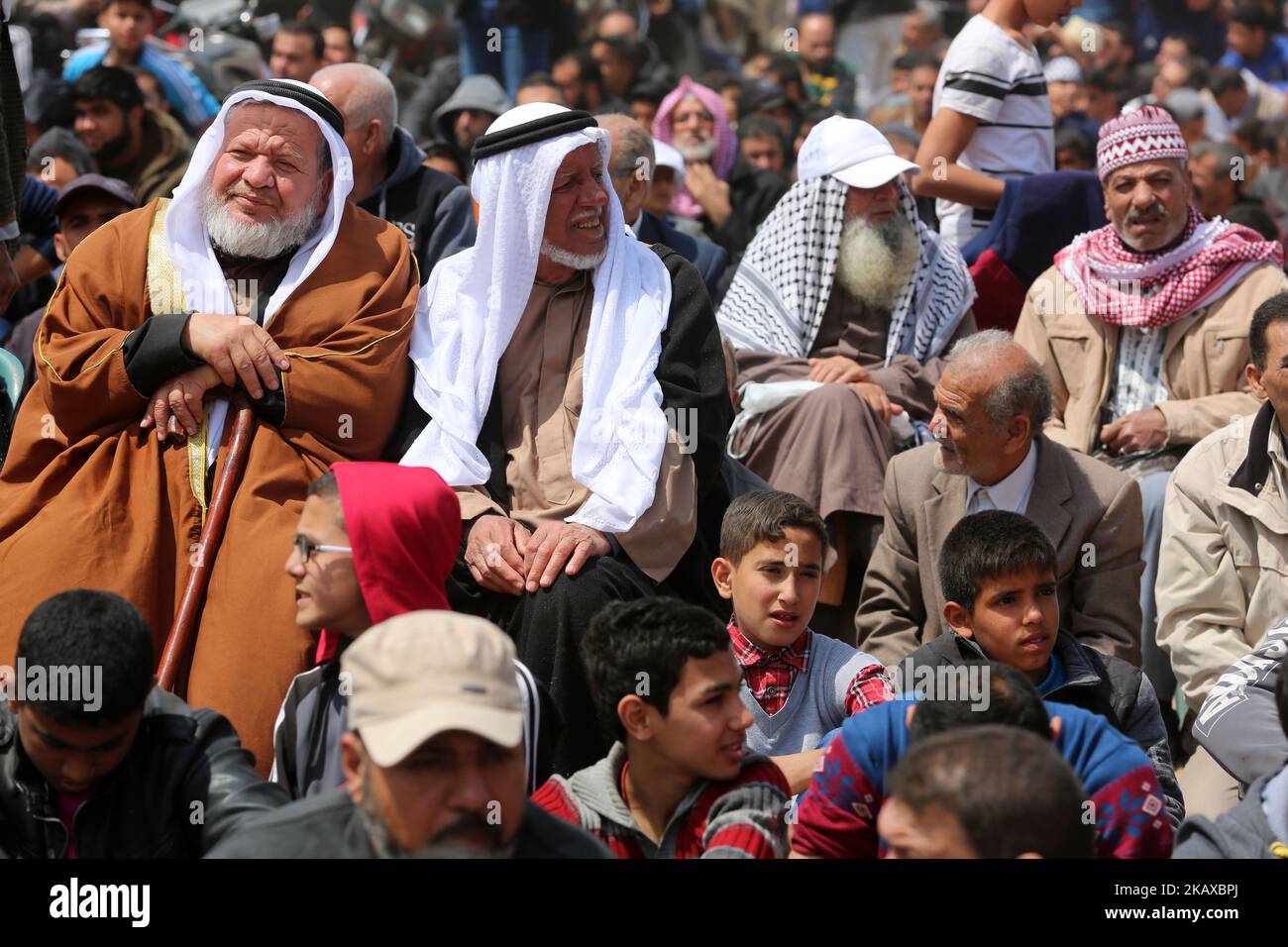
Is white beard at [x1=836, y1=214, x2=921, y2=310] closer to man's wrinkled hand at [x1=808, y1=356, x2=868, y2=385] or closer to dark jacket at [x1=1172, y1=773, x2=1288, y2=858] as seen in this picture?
man's wrinkled hand at [x1=808, y1=356, x2=868, y2=385]

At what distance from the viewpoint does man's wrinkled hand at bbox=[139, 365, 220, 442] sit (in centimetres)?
477

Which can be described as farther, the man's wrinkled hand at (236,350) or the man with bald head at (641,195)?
the man with bald head at (641,195)

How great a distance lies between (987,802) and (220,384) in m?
2.78

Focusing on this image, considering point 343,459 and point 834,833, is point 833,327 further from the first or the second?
point 834,833

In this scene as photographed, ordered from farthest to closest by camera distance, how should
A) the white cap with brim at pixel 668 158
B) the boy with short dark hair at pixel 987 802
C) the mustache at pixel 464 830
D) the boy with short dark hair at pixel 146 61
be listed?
1. the boy with short dark hair at pixel 146 61
2. the white cap with brim at pixel 668 158
3. the mustache at pixel 464 830
4. the boy with short dark hair at pixel 987 802

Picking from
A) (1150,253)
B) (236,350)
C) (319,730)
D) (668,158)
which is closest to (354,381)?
(236,350)

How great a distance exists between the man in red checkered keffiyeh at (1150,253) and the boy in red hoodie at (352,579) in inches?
124

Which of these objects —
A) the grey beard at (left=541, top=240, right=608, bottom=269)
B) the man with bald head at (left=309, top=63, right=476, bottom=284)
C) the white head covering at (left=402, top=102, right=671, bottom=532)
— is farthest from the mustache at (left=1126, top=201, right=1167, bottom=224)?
the man with bald head at (left=309, top=63, right=476, bottom=284)

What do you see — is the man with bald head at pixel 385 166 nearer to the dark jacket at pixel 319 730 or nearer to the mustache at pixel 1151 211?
the mustache at pixel 1151 211

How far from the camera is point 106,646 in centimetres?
343

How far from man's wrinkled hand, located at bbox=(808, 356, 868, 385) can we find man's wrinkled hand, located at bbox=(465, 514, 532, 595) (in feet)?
5.50

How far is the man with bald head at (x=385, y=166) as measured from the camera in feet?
21.5

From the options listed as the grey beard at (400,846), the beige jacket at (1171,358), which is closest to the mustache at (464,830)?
the grey beard at (400,846)

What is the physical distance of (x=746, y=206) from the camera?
8.94 metres
